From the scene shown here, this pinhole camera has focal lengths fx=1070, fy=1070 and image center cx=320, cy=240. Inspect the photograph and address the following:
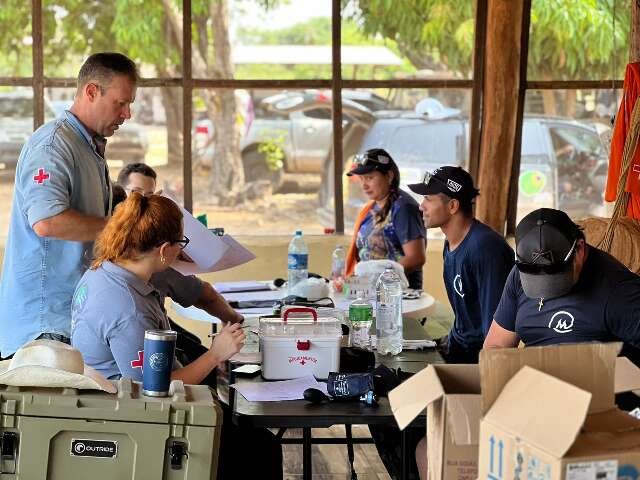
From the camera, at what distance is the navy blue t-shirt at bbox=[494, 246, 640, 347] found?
3.03 m

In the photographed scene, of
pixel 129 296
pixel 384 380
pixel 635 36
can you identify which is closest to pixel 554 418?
pixel 384 380

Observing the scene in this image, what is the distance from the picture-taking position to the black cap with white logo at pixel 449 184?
13.7ft

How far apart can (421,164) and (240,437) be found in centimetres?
377

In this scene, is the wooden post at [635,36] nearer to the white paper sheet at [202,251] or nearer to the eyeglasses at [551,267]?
the white paper sheet at [202,251]

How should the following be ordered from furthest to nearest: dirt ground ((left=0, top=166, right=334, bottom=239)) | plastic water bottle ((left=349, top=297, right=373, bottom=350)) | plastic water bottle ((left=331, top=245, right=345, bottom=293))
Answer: dirt ground ((left=0, top=166, right=334, bottom=239)) → plastic water bottle ((left=331, top=245, right=345, bottom=293)) → plastic water bottle ((left=349, top=297, right=373, bottom=350))

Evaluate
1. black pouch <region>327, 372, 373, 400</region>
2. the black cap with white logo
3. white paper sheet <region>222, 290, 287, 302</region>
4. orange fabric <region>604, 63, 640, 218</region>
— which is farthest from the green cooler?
orange fabric <region>604, 63, 640, 218</region>

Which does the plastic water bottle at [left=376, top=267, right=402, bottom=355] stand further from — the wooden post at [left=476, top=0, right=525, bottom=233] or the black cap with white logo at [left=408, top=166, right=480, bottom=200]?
the wooden post at [left=476, top=0, right=525, bottom=233]

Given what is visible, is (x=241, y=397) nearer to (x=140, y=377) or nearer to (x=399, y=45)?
(x=140, y=377)

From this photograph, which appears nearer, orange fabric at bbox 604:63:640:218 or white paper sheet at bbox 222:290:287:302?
white paper sheet at bbox 222:290:287:302

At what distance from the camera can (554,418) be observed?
190 centimetres

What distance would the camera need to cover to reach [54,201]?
3.51m

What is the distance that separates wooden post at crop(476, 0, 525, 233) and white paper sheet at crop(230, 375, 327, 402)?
3.79 m

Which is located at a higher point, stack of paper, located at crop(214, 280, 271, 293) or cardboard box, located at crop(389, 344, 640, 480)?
cardboard box, located at crop(389, 344, 640, 480)

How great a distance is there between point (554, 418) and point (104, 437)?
1003 millimetres
